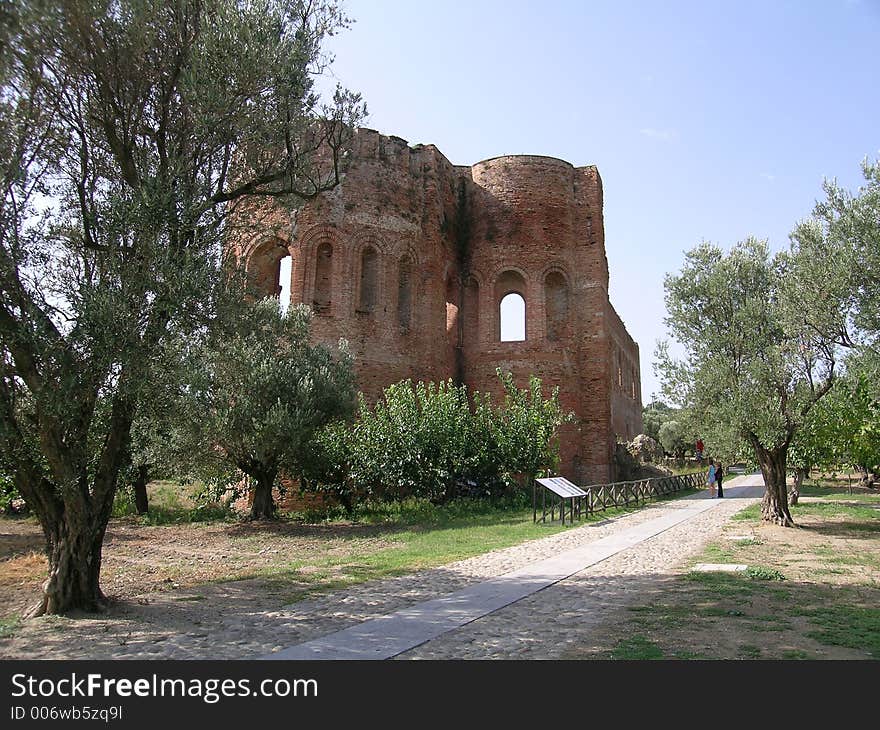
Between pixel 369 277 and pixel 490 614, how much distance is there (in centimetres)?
1642

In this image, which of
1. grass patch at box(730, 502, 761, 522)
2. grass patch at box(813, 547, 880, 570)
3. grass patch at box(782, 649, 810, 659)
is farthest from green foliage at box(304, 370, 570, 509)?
grass patch at box(782, 649, 810, 659)

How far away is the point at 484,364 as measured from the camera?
923 inches

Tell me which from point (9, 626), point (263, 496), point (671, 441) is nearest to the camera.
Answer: point (9, 626)

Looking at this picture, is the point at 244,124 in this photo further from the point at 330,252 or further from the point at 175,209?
the point at 330,252

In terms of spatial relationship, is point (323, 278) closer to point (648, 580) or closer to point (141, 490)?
point (141, 490)

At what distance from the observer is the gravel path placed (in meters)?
5.11

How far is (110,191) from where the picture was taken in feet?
24.4

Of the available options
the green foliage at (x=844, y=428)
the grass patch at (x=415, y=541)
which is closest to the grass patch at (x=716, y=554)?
the grass patch at (x=415, y=541)

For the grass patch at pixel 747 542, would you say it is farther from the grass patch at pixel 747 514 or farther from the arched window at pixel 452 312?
the arched window at pixel 452 312

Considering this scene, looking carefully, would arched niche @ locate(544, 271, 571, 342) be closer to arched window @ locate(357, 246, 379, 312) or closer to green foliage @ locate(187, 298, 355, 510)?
arched window @ locate(357, 246, 379, 312)

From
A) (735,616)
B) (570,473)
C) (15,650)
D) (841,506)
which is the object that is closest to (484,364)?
(570,473)

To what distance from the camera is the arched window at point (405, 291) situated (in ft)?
72.5

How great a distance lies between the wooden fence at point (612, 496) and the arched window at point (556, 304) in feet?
19.8

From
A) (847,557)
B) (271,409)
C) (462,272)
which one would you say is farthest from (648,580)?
(462,272)
